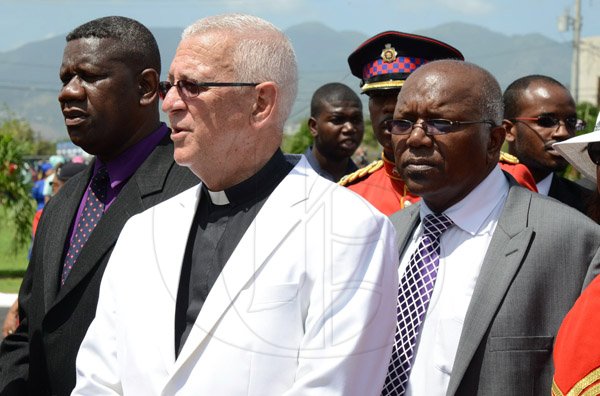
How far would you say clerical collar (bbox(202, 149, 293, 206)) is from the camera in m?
3.39

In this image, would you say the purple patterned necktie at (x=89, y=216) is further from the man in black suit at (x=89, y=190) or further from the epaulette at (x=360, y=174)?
the epaulette at (x=360, y=174)

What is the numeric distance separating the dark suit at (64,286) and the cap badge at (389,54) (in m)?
1.16

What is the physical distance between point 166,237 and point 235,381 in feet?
2.26

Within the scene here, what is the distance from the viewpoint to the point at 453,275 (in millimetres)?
3473

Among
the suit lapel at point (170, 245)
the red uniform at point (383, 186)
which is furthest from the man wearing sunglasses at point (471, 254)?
the suit lapel at point (170, 245)

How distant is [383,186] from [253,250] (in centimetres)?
169

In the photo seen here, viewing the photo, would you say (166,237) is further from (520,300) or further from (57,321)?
(520,300)

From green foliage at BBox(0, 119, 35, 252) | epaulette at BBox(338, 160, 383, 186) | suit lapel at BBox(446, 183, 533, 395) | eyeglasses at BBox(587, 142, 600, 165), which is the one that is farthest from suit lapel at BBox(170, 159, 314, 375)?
green foliage at BBox(0, 119, 35, 252)

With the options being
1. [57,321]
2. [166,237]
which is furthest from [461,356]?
[57,321]

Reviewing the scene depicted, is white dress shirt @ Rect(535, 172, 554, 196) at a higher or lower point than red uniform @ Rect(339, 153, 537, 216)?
lower

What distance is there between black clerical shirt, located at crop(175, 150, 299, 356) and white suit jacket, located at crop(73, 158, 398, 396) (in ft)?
0.20

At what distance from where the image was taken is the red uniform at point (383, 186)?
4598 mm

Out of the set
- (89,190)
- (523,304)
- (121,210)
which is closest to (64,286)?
(121,210)

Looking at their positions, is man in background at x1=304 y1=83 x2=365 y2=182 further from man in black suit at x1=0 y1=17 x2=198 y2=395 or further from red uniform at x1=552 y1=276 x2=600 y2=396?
red uniform at x1=552 y1=276 x2=600 y2=396
